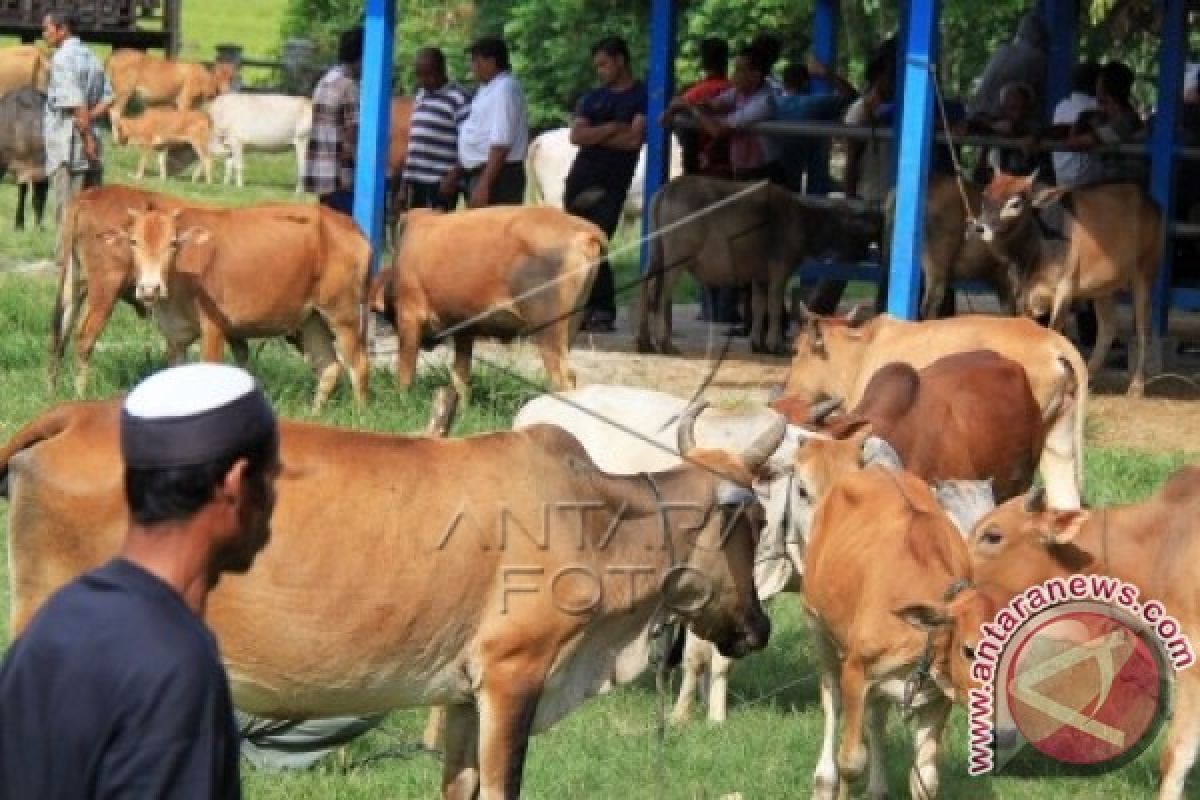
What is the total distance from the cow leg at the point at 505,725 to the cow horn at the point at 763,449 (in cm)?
112

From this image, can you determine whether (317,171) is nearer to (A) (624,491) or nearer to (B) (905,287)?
(B) (905,287)

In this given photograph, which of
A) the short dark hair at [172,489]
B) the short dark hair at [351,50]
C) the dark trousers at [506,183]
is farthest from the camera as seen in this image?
the short dark hair at [351,50]

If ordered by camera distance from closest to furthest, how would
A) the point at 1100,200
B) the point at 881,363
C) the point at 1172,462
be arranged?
the point at 881,363 < the point at 1172,462 < the point at 1100,200

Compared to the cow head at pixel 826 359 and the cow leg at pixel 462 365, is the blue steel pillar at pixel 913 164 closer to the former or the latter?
the cow leg at pixel 462 365

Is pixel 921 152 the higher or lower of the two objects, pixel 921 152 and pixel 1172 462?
the higher

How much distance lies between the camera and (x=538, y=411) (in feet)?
33.7

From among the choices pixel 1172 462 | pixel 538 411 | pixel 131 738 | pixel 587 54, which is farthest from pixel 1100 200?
A: pixel 587 54

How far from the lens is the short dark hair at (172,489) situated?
4.03 metres

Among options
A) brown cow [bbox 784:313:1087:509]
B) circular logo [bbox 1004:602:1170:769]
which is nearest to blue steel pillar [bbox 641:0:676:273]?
brown cow [bbox 784:313:1087:509]

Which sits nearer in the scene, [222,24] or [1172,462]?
[1172,462]

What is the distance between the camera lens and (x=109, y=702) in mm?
3859

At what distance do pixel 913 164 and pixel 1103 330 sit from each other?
2814 millimetres

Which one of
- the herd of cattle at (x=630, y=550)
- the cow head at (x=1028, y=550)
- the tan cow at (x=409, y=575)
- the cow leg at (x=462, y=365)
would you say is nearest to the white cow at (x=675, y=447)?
the herd of cattle at (x=630, y=550)

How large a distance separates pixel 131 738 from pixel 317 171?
49.0ft
